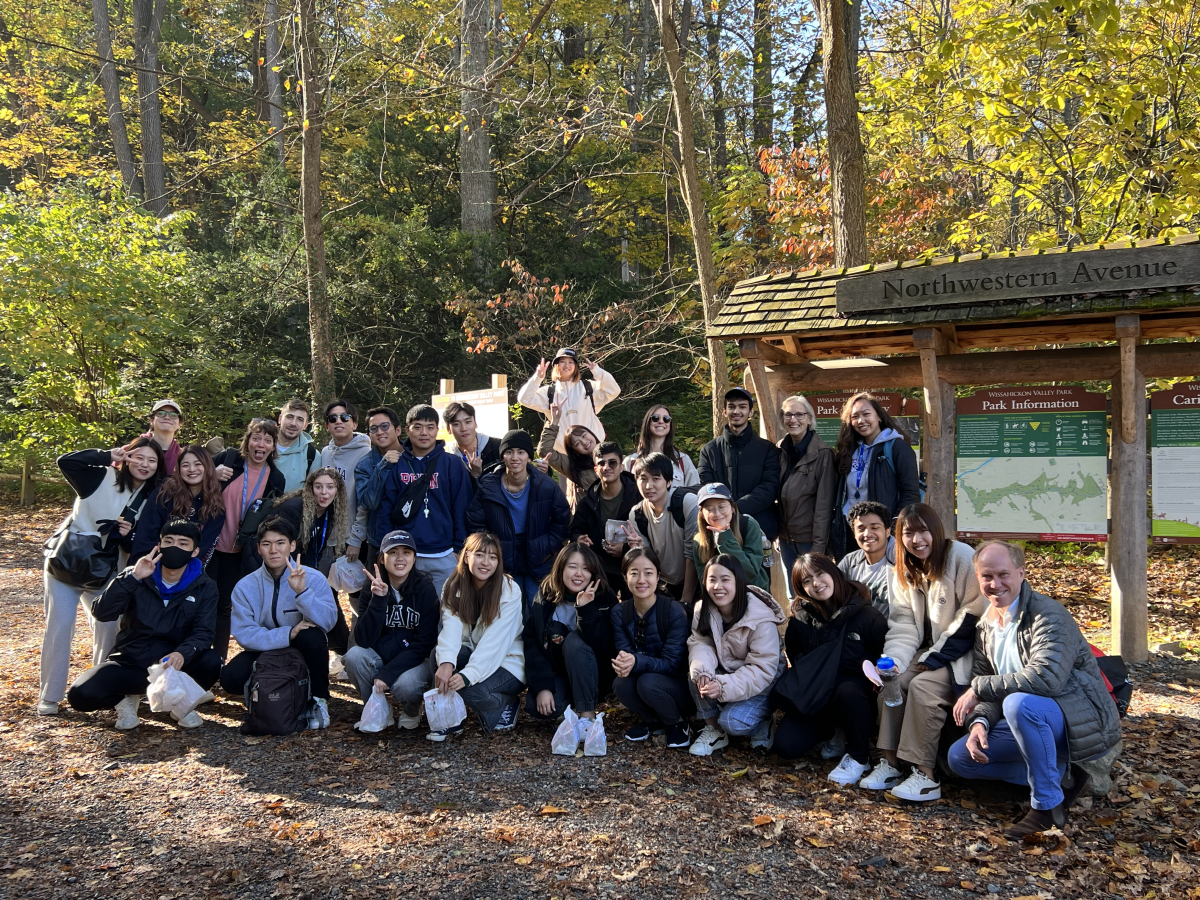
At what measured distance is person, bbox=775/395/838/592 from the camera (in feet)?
20.5

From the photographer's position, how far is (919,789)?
4266 mm

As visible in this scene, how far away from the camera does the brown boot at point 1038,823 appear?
12.7 ft

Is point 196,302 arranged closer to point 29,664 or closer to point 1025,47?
point 29,664

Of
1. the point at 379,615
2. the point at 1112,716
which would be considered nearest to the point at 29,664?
the point at 379,615

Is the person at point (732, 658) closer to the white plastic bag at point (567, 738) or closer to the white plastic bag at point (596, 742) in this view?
the white plastic bag at point (596, 742)

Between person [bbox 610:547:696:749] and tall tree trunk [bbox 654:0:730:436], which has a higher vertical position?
tall tree trunk [bbox 654:0:730:436]

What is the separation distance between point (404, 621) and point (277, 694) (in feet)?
2.82

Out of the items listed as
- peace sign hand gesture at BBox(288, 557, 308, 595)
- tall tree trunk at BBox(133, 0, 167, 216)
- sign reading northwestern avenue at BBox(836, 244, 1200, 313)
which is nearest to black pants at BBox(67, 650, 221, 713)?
peace sign hand gesture at BBox(288, 557, 308, 595)

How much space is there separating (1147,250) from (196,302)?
49.2 ft

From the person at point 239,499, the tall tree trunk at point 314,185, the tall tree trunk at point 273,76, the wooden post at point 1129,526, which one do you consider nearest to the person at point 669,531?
the person at point 239,499

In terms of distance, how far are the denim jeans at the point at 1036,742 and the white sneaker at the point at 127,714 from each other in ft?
16.2

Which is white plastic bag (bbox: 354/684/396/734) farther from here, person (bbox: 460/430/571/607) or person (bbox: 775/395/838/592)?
person (bbox: 775/395/838/592)

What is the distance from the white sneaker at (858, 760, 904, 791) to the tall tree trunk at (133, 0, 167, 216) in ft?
67.8

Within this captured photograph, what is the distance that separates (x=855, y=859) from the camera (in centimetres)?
370
